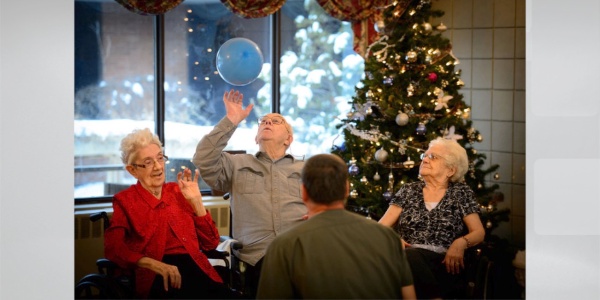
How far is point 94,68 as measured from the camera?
6141 mm

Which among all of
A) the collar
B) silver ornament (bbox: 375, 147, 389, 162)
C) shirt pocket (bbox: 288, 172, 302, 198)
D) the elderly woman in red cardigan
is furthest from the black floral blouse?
the collar

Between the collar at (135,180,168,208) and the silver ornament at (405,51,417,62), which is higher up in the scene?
the silver ornament at (405,51,417,62)

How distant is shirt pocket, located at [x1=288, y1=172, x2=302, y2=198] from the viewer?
15.0 feet

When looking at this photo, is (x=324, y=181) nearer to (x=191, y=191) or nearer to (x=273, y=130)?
(x=191, y=191)

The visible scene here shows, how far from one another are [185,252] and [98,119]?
2.23 m

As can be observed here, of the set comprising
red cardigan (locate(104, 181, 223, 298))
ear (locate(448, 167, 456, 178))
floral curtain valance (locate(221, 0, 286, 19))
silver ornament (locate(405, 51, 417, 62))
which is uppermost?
floral curtain valance (locate(221, 0, 286, 19))

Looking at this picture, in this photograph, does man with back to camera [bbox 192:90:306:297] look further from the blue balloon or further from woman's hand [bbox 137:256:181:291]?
woman's hand [bbox 137:256:181:291]

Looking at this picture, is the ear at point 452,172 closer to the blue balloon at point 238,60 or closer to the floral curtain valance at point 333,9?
the blue balloon at point 238,60

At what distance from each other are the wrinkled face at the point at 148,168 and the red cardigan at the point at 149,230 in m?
0.05

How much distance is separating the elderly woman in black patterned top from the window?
5.72 ft

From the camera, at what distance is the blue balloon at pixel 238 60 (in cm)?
474
